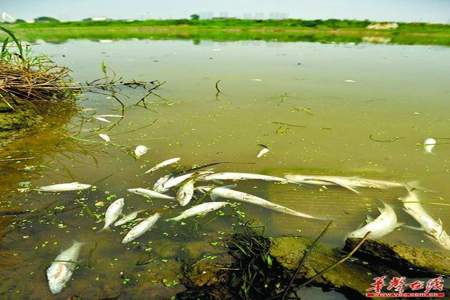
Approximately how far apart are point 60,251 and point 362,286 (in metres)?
2.17

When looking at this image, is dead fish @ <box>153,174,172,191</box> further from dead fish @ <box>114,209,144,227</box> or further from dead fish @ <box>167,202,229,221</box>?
dead fish @ <box>167,202,229,221</box>

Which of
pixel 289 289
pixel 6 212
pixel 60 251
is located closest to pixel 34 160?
pixel 6 212

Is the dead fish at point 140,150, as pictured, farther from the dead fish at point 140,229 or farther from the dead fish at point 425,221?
the dead fish at point 425,221

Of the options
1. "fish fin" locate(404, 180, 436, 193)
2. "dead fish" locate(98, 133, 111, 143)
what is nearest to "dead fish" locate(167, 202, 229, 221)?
"fish fin" locate(404, 180, 436, 193)

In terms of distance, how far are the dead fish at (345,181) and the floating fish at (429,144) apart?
3.75 ft

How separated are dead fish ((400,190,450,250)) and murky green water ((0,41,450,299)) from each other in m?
0.09

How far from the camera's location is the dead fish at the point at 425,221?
2975 mm

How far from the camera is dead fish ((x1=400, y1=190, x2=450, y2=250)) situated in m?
2.97

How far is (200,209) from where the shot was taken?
336 cm

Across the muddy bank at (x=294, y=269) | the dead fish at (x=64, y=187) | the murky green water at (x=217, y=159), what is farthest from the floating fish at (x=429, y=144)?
the dead fish at (x=64, y=187)

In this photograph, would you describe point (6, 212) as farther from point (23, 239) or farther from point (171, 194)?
point (171, 194)

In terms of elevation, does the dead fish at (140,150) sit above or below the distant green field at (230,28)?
above

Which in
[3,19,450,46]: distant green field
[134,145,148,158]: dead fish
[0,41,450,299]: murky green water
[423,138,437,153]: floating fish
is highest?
[423,138,437,153]: floating fish

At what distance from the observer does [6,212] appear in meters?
3.31
